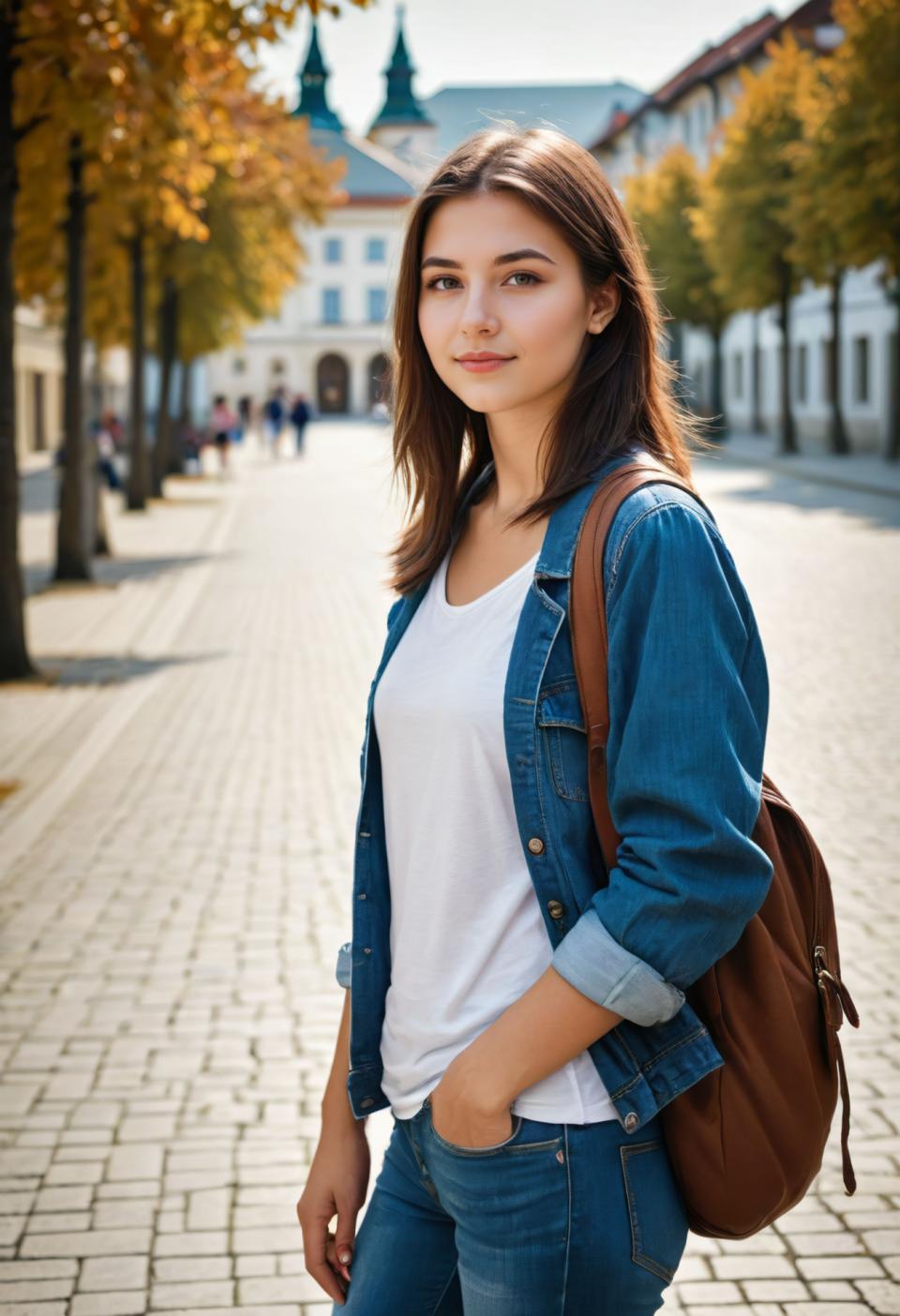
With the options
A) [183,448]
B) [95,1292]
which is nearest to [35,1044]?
[95,1292]

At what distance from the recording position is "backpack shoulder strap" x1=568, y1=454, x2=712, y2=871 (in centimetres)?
187

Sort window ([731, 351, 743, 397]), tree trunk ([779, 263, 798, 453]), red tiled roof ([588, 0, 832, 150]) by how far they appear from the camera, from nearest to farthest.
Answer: tree trunk ([779, 263, 798, 453]) → red tiled roof ([588, 0, 832, 150]) → window ([731, 351, 743, 397])

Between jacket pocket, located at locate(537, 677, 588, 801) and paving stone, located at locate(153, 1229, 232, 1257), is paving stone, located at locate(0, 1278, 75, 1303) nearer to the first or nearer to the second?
paving stone, located at locate(153, 1229, 232, 1257)

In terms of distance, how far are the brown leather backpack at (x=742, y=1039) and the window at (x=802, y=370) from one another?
49.6m

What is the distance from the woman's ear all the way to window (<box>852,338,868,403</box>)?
4313cm

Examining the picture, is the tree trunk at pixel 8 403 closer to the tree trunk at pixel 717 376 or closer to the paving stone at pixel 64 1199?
the paving stone at pixel 64 1199

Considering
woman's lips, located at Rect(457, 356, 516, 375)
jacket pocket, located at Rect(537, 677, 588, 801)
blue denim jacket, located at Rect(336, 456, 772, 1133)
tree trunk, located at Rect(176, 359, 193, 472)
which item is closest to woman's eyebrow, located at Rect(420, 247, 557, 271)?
woman's lips, located at Rect(457, 356, 516, 375)

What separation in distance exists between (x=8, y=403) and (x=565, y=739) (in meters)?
10.8

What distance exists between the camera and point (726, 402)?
2461 inches

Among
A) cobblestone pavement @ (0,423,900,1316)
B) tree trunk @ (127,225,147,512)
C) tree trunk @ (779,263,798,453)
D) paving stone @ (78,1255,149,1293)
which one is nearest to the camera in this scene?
paving stone @ (78,1255,149,1293)

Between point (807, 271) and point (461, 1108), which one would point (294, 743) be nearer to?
point (461, 1108)

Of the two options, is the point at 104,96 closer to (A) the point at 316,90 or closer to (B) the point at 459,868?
(B) the point at 459,868

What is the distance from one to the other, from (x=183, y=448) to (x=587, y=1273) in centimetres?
4181

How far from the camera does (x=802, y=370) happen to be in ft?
168
